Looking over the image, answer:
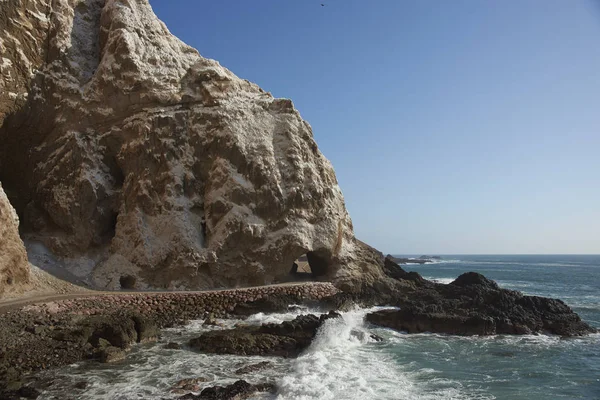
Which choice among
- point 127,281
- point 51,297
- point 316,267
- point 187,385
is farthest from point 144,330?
point 316,267

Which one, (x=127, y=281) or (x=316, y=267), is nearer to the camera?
(x=127, y=281)

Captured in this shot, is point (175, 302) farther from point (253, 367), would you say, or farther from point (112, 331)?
point (253, 367)

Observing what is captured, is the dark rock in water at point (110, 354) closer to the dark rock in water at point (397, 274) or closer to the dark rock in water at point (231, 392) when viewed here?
the dark rock in water at point (231, 392)

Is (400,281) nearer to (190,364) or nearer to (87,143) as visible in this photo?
(190,364)

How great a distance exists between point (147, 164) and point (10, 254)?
30.3 feet

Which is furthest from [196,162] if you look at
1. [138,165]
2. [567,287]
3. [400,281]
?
[567,287]

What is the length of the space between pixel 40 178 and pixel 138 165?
18.4ft

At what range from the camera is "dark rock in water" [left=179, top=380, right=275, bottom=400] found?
11.3 m

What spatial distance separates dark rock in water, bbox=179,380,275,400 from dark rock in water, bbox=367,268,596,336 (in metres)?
11.3

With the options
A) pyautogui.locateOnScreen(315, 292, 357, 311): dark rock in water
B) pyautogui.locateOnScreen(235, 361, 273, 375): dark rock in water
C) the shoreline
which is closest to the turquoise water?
pyautogui.locateOnScreen(235, 361, 273, 375): dark rock in water

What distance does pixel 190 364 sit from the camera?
14.6 meters

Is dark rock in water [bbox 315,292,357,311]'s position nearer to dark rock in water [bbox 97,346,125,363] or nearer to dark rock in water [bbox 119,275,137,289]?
dark rock in water [bbox 119,275,137,289]

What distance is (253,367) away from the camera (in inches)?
555

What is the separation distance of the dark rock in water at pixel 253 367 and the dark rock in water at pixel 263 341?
4.40 ft
